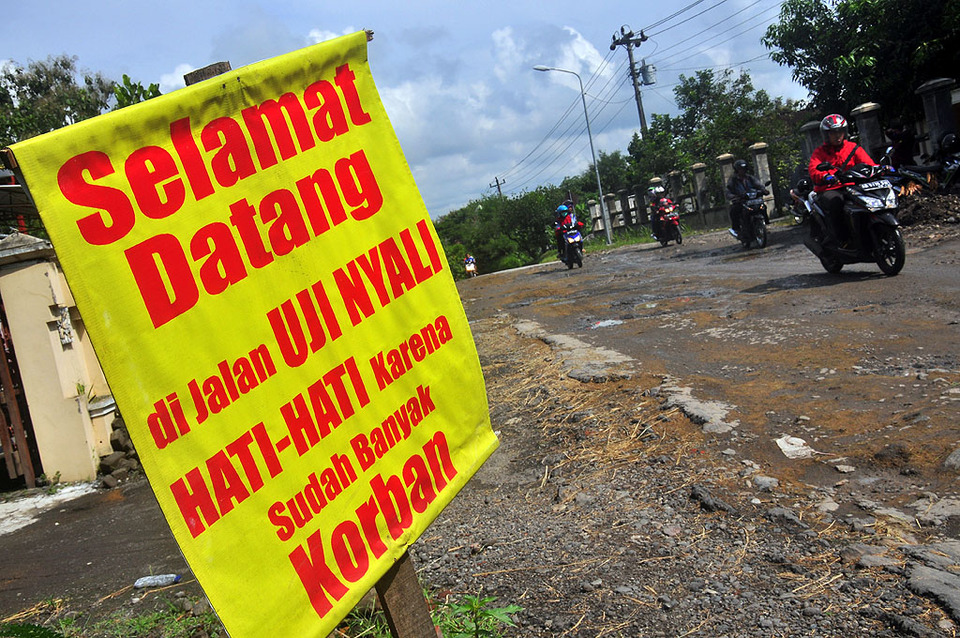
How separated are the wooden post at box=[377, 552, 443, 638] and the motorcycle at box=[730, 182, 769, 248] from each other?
12526 mm

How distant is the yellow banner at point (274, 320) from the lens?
4.40ft

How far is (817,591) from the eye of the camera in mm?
2209

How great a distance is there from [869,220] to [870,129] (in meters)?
9.00

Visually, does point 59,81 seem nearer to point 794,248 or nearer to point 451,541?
point 794,248

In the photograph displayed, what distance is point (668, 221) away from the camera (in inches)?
772

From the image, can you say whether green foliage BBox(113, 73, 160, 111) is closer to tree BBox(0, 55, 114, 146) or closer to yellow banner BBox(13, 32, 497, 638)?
yellow banner BBox(13, 32, 497, 638)

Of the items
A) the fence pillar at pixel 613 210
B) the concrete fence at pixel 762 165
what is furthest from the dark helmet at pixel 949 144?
the fence pillar at pixel 613 210

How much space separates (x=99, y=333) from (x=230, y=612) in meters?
0.55

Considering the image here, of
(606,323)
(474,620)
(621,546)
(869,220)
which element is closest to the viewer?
(474,620)

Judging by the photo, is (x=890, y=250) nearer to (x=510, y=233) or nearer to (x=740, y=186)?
(x=740, y=186)

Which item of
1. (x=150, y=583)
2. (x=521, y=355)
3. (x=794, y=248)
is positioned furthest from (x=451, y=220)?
(x=150, y=583)

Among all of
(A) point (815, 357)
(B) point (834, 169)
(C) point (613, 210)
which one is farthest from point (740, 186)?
(C) point (613, 210)

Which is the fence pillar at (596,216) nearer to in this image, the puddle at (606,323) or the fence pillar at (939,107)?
the fence pillar at (939,107)

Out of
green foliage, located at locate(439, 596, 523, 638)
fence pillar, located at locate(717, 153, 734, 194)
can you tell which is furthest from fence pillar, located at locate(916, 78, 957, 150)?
green foliage, located at locate(439, 596, 523, 638)
